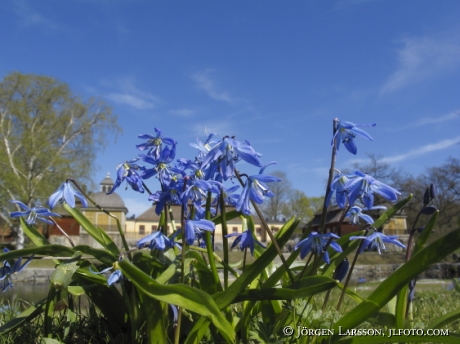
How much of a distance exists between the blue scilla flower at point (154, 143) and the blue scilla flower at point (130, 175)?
0.20ft

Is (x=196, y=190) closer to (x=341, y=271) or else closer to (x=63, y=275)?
(x=63, y=275)

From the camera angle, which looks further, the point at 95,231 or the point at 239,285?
the point at 95,231

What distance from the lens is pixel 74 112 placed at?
82.3 feet

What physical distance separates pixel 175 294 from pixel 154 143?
0.67 m

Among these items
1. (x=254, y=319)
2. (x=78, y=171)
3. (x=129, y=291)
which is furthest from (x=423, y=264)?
(x=78, y=171)

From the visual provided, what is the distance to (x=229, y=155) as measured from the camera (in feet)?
4.26

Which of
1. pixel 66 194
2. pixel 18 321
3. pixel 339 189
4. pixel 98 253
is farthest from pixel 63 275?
pixel 339 189

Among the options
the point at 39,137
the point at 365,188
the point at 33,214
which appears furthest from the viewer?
the point at 39,137

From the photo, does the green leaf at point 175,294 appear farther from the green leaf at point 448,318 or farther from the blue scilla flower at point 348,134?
the green leaf at point 448,318

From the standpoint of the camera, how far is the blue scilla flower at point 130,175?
1617 millimetres

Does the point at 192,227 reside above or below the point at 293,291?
above

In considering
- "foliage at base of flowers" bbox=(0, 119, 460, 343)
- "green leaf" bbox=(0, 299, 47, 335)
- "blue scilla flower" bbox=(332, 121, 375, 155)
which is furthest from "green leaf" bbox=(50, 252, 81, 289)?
"blue scilla flower" bbox=(332, 121, 375, 155)

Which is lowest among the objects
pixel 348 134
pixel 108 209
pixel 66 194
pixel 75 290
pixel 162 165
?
pixel 75 290

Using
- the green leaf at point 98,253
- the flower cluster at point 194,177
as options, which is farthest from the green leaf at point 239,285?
the green leaf at point 98,253
